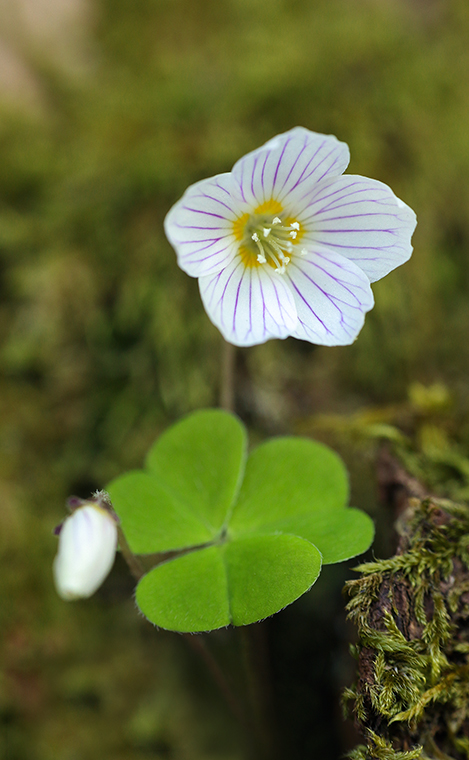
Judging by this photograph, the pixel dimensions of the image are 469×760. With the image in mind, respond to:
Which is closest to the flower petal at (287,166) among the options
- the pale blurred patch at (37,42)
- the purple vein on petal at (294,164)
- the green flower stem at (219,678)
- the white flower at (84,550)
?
the purple vein on petal at (294,164)

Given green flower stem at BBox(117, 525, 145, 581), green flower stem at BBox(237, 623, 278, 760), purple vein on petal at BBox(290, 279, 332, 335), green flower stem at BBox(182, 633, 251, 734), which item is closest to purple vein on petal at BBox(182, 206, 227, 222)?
purple vein on petal at BBox(290, 279, 332, 335)

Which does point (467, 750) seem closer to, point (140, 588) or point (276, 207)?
point (140, 588)

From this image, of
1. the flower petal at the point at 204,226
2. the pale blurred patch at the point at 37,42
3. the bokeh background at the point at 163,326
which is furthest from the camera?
the pale blurred patch at the point at 37,42

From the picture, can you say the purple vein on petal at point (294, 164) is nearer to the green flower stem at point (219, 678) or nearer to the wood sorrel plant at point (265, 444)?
the wood sorrel plant at point (265, 444)

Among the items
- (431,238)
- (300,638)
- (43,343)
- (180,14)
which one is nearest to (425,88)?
(431,238)

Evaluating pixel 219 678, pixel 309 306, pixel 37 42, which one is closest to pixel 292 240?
pixel 309 306

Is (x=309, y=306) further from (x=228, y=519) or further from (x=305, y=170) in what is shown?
(x=228, y=519)

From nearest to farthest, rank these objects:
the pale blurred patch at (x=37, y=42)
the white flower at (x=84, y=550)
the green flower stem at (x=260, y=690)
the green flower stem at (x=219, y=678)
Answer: the white flower at (x=84, y=550)
the green flower stem at (x=219, y=678)
the green flower stem at (x=260, y=690)
the pale blurred patch at (x=37, y=42)
